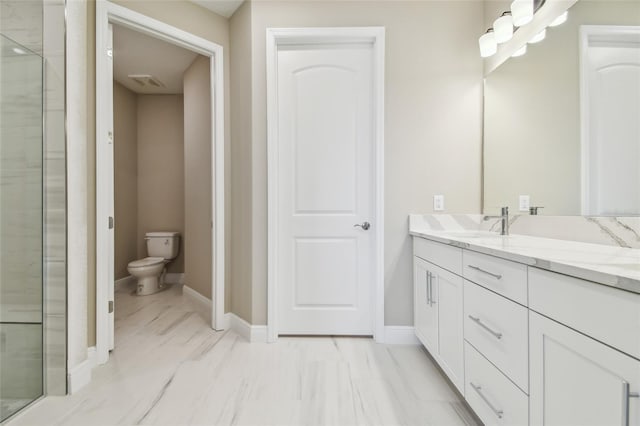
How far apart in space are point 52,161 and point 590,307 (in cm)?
242

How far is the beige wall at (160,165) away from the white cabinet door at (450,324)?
3.52m

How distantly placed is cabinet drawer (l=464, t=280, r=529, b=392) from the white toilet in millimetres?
3353

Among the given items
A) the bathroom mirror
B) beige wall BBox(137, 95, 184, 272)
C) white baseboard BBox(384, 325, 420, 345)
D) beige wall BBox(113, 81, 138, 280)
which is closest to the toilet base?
beige wall BBox(113, 81, 138, 280)

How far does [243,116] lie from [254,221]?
856 millimetres

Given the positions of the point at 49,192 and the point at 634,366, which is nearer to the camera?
the point at 634,366

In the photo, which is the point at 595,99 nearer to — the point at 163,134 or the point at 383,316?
the point at 383,316

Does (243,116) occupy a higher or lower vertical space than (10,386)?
higher

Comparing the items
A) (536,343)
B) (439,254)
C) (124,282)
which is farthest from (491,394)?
(124,282)

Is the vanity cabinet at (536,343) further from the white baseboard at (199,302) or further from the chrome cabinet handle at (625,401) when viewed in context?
the white baseboard at (199,302)

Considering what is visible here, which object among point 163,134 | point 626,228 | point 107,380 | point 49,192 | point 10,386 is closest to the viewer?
point 626,228

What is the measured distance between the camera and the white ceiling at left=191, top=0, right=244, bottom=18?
2.27m

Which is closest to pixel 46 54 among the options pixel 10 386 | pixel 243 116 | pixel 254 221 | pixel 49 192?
pixel 49 192

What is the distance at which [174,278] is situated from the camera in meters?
3.93

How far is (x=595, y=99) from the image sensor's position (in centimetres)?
131
